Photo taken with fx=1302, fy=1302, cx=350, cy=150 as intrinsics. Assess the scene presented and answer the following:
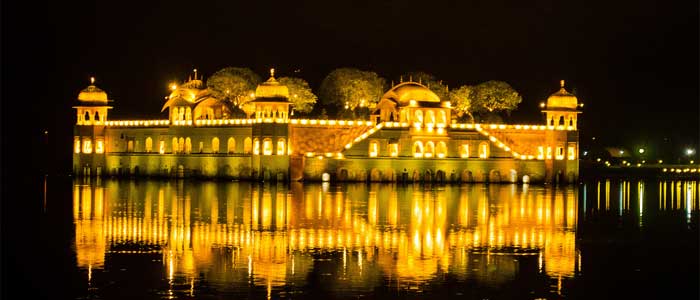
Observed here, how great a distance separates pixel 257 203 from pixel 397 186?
21784 millimetres

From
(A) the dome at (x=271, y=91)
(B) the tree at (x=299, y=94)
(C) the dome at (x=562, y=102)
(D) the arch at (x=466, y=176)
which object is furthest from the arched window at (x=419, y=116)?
(B) the tree at (x=299, y=94)

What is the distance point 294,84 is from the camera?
8906cm

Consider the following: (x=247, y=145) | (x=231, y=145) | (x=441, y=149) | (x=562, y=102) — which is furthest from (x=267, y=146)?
(x=562, y=102)

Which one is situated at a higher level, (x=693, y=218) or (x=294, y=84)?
(x=294, y=84)

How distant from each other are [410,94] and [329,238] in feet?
146

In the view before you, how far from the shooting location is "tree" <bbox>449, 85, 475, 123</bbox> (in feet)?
302

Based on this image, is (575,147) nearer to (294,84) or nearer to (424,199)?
(294,84)

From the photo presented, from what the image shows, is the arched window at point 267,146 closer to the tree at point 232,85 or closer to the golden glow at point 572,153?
the tree at point 232,85

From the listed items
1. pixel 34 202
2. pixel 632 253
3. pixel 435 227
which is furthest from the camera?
pixel 34 202

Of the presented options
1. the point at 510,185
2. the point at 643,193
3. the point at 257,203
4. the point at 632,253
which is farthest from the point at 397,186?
the point at 632,253

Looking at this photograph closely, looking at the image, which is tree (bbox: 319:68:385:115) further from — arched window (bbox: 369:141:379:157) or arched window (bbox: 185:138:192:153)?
arched window (bbox: 185:138:192:153)

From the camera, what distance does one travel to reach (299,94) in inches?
3506

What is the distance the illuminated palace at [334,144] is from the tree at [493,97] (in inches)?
312

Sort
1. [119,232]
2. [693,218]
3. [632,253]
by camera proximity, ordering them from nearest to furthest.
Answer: [632,253] → [119,232] → [693,218]
